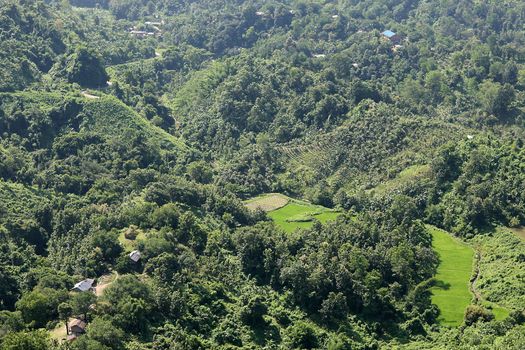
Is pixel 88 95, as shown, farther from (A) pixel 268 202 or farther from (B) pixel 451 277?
(B) pixel 451 277

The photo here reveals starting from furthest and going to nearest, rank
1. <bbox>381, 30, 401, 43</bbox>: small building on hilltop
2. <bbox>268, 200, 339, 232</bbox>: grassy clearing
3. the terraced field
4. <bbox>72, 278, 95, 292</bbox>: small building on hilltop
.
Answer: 1. <bbox>381, 30, 401, 43</bbox>: small building on hilltop
2. the terraced field
3. <bbox>268, 200, 339, 232</bbox>: grassy clearing
4. <bbox>72, 278, 95, 292</bbox>: small building on hilltop

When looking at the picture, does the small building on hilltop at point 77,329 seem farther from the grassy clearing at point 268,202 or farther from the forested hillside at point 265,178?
the grassy clearing at point 268,202

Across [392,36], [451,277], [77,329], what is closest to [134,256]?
[77,329]

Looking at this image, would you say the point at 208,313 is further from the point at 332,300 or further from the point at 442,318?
the point at 442,318

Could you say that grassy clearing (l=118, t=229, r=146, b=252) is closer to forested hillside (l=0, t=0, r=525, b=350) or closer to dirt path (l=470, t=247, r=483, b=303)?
forested hillside (l=0, t=0, r=525, b=350)

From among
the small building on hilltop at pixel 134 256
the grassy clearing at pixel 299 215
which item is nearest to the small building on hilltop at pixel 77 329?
the small building on hilltop at pixel 134 256

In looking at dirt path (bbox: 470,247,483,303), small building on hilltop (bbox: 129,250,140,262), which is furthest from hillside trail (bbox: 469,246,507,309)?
small building on hilltop (bbox: 129,250,140,262)

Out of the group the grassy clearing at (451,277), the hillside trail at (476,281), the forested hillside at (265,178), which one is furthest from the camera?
the hillside trail at (476,281)
